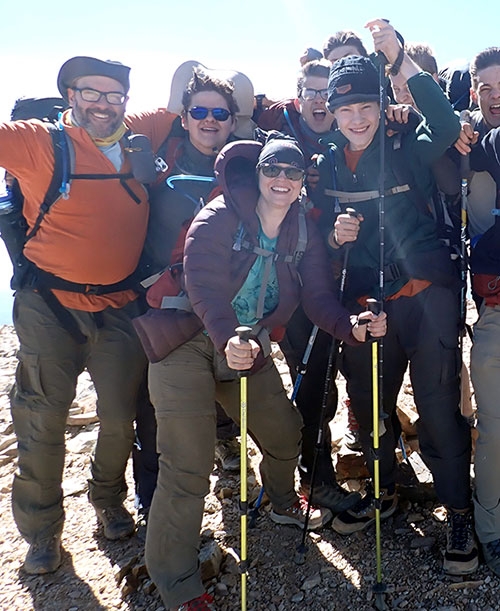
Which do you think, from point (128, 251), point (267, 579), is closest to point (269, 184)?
point (128, 251)

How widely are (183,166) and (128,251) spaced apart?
1.05 meters

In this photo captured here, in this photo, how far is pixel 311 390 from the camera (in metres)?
5.75

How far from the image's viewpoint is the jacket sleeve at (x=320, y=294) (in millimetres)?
4637

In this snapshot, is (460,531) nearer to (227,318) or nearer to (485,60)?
(227,318)

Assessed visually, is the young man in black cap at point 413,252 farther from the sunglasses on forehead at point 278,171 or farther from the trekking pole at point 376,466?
the sunglasses on forehead at point 278,171

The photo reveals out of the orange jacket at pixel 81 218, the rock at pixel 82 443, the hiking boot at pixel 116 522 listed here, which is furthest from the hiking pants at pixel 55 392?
the rock at pixel 82 443

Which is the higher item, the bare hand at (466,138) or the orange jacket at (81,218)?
the bare hand at (466,138)

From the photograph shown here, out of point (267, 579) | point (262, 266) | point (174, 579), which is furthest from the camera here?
point (267, 579)

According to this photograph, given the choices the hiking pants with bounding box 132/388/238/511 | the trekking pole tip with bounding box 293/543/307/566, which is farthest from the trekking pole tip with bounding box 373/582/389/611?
the hiking pants with bounding box 132/388/238/511

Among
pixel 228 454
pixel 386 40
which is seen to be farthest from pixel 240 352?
pixel 228 454

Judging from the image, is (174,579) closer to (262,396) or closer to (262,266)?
(262,396)

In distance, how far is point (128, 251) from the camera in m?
5.46

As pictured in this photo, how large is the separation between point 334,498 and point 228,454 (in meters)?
1.71

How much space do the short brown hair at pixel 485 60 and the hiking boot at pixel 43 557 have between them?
239 inches
